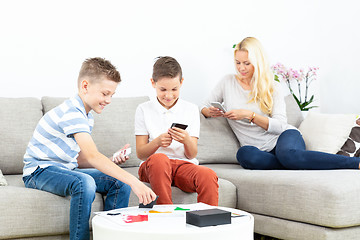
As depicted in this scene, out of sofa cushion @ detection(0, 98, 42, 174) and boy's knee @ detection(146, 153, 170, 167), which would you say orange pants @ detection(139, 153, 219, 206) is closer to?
boy's knee @ detection(146, 153, 170, 167)

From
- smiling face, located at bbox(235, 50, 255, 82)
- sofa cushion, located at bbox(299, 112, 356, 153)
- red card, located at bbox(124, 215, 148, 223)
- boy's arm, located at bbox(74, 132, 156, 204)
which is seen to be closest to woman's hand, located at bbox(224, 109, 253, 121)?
smiling face, located at bbox(235, 50, 255, 82)

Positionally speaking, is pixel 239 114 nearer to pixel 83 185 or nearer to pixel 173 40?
pixel 173 40

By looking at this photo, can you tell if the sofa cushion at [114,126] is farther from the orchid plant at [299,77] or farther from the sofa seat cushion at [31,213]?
the orchid plant at [299,77]

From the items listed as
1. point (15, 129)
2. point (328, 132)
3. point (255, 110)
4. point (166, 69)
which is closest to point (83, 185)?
point (166, 69)

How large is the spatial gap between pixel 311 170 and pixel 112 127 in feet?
3.86

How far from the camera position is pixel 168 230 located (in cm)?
148

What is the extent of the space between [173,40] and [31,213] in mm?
1962

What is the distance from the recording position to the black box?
1533mm

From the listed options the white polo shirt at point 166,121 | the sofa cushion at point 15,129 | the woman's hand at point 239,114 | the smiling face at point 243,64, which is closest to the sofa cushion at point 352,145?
the woman's hand at point 239,114

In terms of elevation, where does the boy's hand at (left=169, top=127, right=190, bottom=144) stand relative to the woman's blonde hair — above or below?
below

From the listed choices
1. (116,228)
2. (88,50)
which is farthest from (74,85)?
(116,228)

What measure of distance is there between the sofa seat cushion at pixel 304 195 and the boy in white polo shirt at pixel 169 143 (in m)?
0.30

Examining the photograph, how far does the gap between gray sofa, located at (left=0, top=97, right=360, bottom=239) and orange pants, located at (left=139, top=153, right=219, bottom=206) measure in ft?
0.24

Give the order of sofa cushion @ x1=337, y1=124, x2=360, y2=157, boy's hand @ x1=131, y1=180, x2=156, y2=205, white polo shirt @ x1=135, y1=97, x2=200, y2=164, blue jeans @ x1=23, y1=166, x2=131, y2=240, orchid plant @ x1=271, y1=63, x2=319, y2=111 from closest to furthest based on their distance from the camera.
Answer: boy's hand @ x1=131, y1=180, x2=156, y2=205, blue jeans @ x1=23, y1=166, x2=131, y2=240, white polo shirt @ x1=135, y1=97, x2=200, y2=164, sofa cushion @ x1=337, y1=124, x2=360, y2=157, orchid plant @ x1=271, y1=63, x2=319, y2=111
